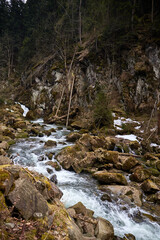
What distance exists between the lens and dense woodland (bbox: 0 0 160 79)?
24250 mm

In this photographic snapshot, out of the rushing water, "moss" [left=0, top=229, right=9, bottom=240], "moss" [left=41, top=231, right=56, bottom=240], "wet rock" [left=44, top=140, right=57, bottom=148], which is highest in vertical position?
"moss" [left=0, top=229, right=9, bottom=240]

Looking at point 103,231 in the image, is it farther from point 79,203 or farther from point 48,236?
point 48,236

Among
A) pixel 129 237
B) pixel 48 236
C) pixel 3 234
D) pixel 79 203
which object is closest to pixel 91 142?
pixel 79 203

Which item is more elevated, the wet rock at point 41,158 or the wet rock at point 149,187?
the wet rock at point 41,158

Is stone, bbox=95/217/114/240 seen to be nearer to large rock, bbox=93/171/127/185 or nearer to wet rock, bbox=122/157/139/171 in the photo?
large rock, bbox=93/171/127/185

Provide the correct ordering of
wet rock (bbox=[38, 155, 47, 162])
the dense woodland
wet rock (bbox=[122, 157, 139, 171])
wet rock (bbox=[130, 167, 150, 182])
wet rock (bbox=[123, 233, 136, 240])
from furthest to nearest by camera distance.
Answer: the dense woodland
wet rock (bbox=[38, 155, 47, 162])
wet rock (bbox=[122, 157, 139, 171])
wet rock (bbox=[130, 167, 150, 182])
wet rock (bbox=[123, 233, 136, 240])

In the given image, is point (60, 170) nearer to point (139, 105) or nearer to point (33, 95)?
point (139, 105)

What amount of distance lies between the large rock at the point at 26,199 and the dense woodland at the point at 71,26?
79.5 feet

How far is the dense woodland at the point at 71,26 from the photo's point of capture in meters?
24.2

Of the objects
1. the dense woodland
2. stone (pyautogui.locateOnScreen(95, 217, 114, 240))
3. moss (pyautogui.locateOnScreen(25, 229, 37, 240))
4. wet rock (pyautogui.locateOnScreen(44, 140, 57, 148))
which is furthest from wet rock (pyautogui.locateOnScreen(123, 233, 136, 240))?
the dense woodland

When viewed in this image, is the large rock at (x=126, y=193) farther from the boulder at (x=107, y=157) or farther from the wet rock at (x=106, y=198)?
the boulder at (x=107, y=157)

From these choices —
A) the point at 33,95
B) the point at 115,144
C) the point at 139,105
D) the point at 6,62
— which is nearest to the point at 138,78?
the point at 139,105

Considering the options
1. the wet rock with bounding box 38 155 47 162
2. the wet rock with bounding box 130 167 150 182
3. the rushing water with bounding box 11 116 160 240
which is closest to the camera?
the rushing water with bounding box 11 116 160 240

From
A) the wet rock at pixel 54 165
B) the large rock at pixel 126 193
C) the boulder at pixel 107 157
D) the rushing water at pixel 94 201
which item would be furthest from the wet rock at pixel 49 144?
the large rock at pixel 126 193
